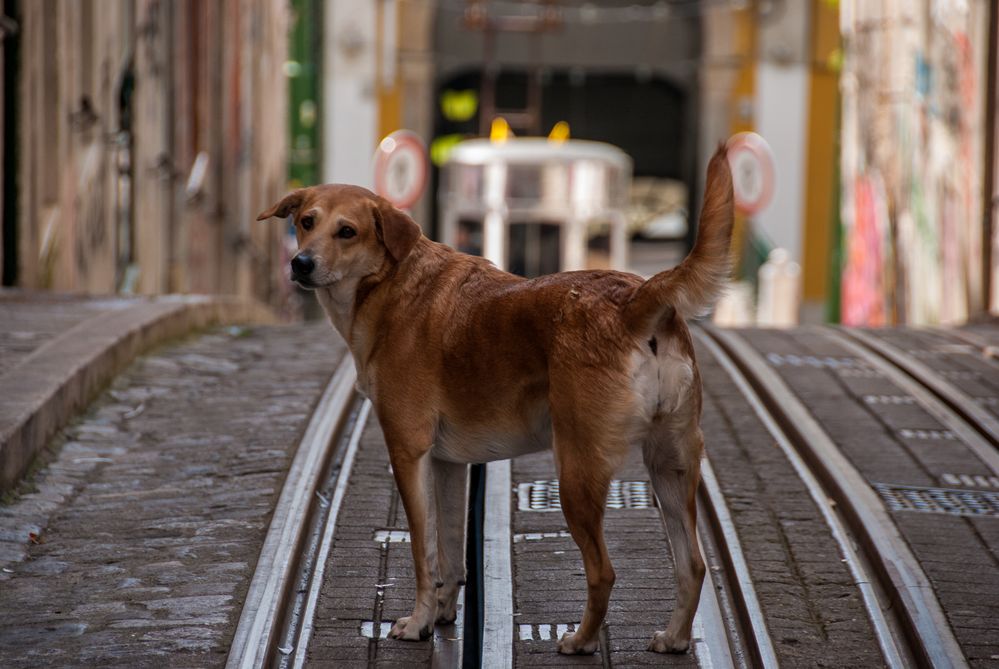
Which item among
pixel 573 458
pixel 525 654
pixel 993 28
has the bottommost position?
pixel 525 654

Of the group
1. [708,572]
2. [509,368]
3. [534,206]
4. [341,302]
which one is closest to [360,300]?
[341,302]

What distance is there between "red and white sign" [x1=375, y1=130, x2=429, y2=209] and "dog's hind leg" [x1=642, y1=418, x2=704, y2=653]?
2120 centimetres

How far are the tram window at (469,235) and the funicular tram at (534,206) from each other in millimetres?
15

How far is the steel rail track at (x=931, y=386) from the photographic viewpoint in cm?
832

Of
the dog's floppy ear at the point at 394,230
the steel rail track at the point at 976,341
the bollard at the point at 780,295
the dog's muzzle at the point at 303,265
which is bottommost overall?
the bollard at the point at 780,295

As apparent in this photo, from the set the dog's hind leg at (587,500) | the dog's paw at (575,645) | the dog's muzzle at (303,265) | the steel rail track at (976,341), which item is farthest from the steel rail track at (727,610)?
the steel rail track at (976,341)

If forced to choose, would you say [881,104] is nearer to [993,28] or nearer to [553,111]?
[993,28]

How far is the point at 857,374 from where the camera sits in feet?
32.3

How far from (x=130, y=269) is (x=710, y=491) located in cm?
1000

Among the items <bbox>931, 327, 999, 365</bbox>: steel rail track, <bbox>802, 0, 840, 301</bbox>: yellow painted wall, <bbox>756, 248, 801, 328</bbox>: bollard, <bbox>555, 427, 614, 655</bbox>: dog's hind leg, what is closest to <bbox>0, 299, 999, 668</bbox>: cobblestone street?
<bbox>555, 427, 614, 655</bbox>: dog's hind leg

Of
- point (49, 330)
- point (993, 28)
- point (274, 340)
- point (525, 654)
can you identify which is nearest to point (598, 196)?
point (993, 28)

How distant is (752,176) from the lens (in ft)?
91.9

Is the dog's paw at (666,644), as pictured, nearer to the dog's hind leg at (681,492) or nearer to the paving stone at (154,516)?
the dog's hind leg at (681,492)

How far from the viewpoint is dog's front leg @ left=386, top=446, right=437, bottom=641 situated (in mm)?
5250
